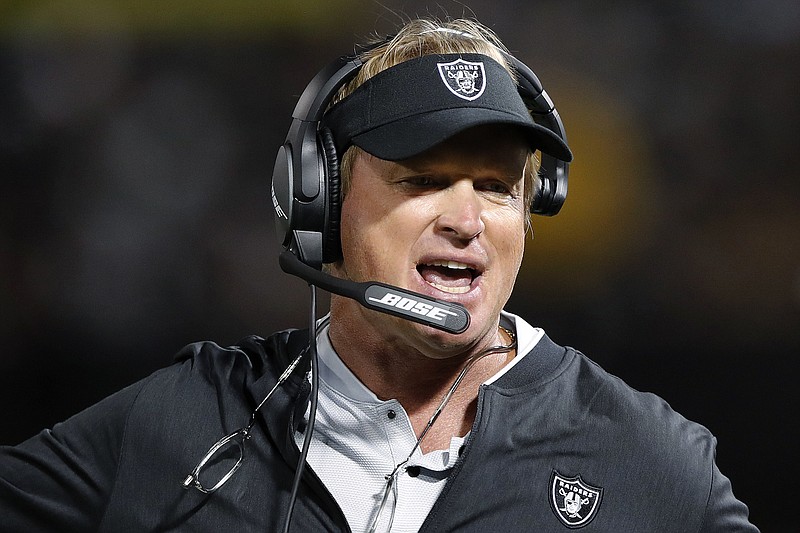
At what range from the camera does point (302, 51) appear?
6.64 feet

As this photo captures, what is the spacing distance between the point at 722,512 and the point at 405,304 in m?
0.46

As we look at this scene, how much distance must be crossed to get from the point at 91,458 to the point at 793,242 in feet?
4.40

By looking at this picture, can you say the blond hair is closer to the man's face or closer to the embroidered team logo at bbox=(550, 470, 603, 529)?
the man's face

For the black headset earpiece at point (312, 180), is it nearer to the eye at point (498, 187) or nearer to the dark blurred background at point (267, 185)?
the eye at point (498, 187)

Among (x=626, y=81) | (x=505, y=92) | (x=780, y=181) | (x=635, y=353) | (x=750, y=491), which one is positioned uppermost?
(x=505, y=92)

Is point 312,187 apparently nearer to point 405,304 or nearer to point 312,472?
point 405,304

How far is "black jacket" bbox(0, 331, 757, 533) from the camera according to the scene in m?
1.16

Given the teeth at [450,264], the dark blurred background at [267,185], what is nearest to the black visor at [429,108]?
the teeth at [450,264]

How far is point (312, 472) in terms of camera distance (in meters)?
1.17

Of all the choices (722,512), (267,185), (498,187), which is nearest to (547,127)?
(498,187)

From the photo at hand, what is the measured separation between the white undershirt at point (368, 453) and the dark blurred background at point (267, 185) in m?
0.73

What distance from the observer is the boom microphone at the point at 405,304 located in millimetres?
1037

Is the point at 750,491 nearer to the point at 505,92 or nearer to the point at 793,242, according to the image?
the point at 793,242

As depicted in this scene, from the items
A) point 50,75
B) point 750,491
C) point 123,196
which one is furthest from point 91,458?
point 750,491
